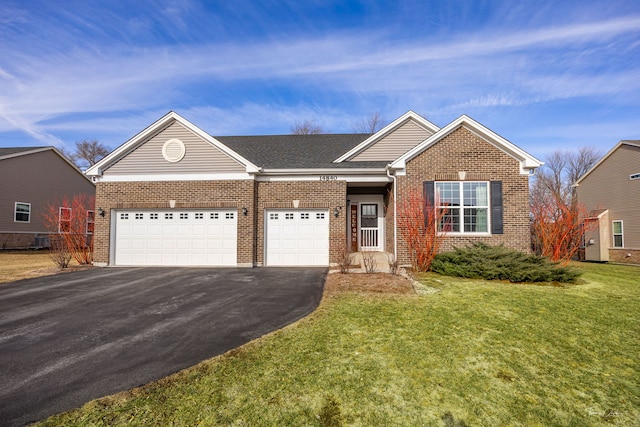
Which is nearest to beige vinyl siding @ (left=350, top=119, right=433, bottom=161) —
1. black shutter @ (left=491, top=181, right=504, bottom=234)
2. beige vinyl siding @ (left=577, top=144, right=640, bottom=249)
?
black shutter @ (left=491, top=181, right=504, bottom=234)

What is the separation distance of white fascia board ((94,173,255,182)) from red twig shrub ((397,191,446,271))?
6.05 meters

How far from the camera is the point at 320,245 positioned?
12.1 m

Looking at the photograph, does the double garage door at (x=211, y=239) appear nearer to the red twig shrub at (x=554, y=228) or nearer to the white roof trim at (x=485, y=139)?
the white roof trim at (x=485, y=139)

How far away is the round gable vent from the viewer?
485 inches

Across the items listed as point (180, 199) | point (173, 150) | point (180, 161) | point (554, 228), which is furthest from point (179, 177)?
point (554, 228)

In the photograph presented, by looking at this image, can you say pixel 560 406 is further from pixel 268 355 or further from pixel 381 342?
pixel 268 355

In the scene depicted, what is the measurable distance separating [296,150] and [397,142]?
4862 mm

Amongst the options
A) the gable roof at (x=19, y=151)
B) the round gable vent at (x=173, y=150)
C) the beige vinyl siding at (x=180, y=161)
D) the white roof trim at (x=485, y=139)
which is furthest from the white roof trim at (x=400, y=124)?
the gable roof at (x=19, y=151)

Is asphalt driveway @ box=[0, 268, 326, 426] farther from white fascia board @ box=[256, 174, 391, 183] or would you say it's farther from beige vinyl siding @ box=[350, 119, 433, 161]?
beige vinyl siding @ box=[350, 119, 433, 161]

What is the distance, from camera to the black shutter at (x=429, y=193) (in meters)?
11.0

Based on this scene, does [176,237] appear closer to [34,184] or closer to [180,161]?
[180,161]

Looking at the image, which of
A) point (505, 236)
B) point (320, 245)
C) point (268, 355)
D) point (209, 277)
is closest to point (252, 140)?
point (320, 245)

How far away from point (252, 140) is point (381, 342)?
588 inches

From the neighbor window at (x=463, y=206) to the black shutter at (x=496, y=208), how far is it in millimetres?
171
